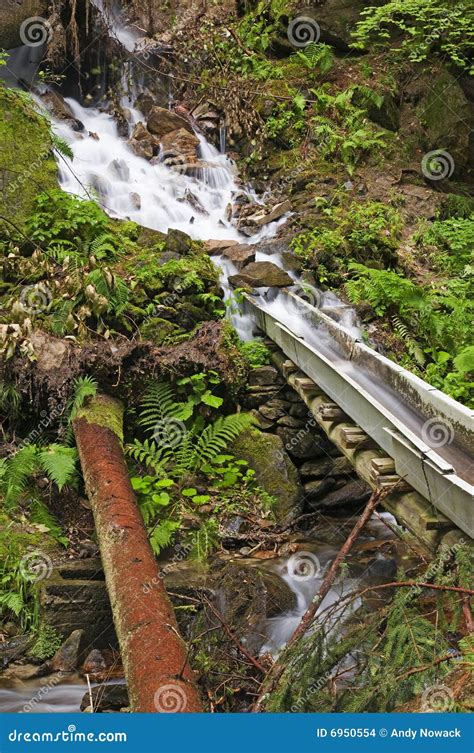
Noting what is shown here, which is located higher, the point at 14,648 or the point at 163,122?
the point at 163,122

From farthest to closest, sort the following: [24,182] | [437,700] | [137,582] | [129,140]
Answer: [129,140], [24,182], [137,582], [437,700]

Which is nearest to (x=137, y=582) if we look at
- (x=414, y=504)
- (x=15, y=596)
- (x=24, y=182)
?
(x=15, y=596)

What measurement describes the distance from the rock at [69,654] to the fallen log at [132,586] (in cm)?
81

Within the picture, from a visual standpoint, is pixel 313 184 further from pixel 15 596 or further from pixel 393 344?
pixel 15 596

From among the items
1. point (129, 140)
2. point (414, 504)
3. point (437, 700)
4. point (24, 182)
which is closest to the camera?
point (437, 700)

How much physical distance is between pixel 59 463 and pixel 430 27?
38.4 ft

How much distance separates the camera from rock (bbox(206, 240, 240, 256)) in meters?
9.64

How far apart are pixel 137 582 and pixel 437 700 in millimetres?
2032

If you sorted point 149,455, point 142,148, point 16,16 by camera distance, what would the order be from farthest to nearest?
point 142,148, point 16,16, point 149,455

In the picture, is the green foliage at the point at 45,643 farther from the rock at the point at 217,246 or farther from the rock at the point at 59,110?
the rock at the point at 59,110

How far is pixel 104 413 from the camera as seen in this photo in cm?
614

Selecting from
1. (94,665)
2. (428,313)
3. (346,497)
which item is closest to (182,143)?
(428,313)

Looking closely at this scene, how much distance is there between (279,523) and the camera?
21.8 ft

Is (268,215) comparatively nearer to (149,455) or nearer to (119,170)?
(119,170)
